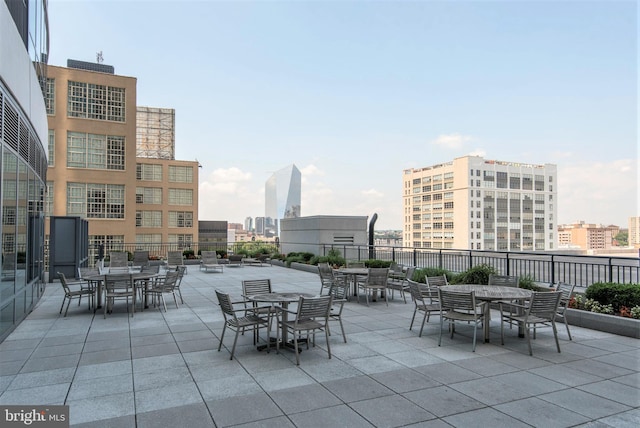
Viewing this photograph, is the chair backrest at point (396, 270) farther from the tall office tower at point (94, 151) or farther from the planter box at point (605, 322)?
the tall office tower at point (94, 151)

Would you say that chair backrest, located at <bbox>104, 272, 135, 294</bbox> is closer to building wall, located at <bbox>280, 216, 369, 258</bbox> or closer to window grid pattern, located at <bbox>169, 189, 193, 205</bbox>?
building wall, located at <bbox>280, 216, 369, 258</bbox>

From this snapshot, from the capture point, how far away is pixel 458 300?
6422mm

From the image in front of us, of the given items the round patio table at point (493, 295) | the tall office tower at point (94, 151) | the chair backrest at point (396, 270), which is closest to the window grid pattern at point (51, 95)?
the tall office tower at point (94, 151)

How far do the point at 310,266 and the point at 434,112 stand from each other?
109 feet

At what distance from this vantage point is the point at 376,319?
335 inches

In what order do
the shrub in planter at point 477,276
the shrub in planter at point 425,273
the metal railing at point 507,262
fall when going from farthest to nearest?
1. the shrub in planter at point 425,273
2. the metal railing at point 507,262
3. the shrub in planter at point 477,276

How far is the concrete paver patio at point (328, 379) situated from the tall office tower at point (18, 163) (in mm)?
1053

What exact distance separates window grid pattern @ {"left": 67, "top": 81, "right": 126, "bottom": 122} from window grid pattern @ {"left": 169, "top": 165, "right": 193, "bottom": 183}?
31784mm

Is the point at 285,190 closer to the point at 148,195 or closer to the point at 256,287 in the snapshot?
the point at 148,195

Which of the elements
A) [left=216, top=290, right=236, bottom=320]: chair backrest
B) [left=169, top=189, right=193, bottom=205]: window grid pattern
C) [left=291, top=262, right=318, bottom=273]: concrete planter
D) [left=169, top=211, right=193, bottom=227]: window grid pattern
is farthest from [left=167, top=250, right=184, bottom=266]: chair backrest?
[left=169, top=189, right=193, bottom=205]: window grid pattern

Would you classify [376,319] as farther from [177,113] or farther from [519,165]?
[519,165]

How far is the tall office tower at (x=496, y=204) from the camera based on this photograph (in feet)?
462

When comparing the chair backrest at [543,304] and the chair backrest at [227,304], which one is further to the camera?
the chair backrest at [543,304]

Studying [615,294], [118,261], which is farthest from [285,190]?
[615,294]
